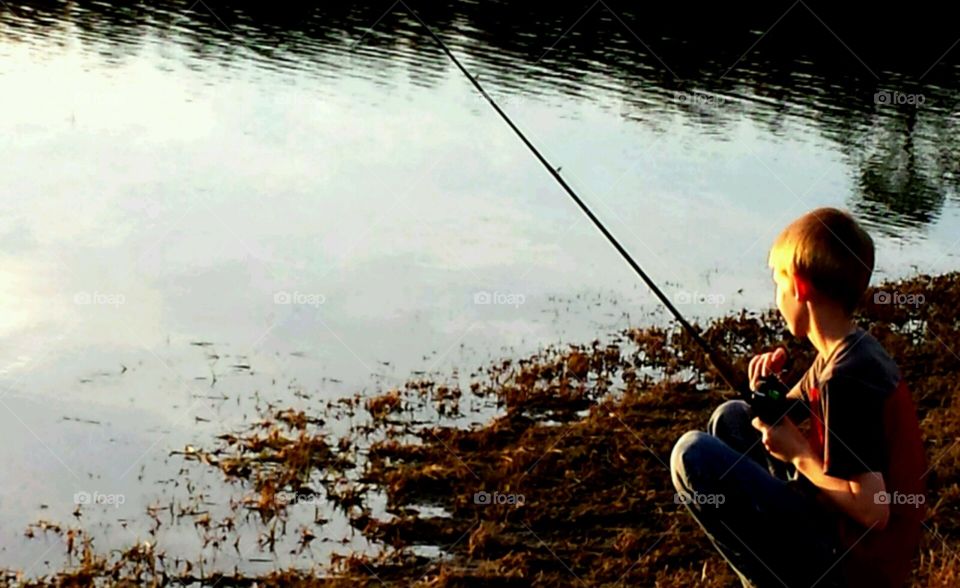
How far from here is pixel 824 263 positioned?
432 centimetres

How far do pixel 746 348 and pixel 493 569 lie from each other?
588cm

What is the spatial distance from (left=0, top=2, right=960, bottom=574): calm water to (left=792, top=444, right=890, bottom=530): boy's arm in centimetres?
463

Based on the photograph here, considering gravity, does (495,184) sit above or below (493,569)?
below

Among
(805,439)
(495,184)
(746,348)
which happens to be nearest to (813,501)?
(805,439)

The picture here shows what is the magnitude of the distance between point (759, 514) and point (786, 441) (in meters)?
0.27

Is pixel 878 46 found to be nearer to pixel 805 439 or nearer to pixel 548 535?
pixel 548 535

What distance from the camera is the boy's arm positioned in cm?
420

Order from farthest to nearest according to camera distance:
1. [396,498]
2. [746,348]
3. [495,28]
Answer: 1. [495,28]
2. [746,348]
3. [396,498]

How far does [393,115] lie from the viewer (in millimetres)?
24234

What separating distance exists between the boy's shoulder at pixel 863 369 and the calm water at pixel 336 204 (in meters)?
4.82

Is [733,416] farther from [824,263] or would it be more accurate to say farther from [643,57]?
A: [643,57]

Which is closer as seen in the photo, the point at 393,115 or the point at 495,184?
the point at 495,184

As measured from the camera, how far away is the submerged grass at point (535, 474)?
26.2ft

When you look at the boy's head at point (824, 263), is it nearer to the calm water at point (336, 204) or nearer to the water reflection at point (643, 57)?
the calm water at point (336, 204)
